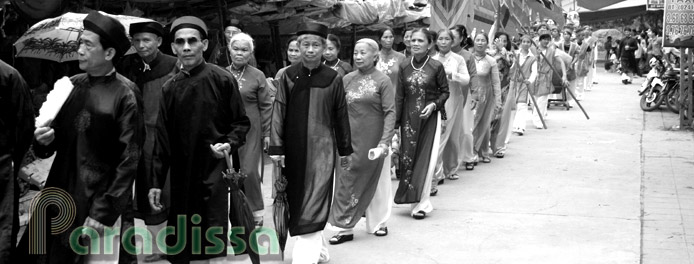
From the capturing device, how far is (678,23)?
43.6ft

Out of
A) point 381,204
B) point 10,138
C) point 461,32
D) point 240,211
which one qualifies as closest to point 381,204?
point 381,204

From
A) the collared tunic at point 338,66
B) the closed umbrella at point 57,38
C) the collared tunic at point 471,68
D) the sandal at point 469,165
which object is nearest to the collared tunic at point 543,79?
the sandal at point 469,165

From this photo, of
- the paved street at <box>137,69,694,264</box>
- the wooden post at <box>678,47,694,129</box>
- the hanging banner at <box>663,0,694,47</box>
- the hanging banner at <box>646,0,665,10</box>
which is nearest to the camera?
the paved street at <box>137,69,694,264</box>

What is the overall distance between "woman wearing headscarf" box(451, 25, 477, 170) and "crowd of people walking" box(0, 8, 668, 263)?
29 cm

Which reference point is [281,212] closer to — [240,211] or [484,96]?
[240,211]

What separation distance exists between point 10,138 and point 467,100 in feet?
21.5

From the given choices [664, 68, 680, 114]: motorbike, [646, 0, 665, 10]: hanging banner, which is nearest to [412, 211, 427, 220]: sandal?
[664, 68, 680, 114]: motorbike

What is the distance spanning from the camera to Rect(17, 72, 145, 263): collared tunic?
13.0 ft

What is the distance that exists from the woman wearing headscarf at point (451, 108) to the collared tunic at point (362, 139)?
195 cm

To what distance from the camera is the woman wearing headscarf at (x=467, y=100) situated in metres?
8.85

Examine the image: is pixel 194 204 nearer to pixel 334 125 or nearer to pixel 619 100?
pixel 334 125

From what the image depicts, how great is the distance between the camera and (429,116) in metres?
7.08

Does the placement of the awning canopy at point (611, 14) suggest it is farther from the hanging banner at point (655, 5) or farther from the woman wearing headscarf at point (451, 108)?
the woman wearing headscarf at point (451, 108)

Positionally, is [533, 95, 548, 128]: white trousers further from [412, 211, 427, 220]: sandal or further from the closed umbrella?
the closed umbrella
